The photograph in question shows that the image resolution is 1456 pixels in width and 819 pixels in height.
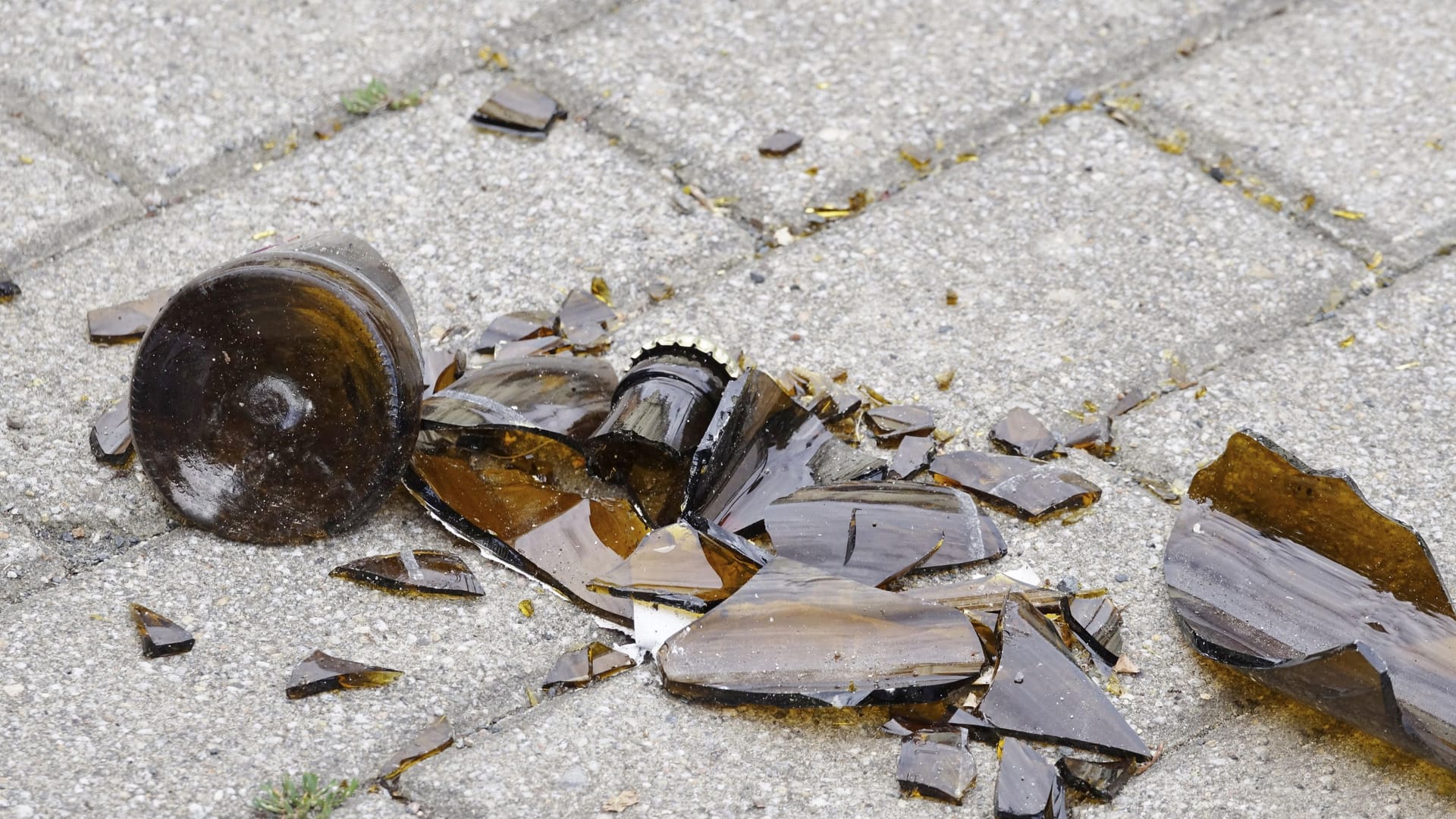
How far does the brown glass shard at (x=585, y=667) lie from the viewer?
2170 millimetres

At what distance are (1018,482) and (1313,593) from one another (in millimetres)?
508

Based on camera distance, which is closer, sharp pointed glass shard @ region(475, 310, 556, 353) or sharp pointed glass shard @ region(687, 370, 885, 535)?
sharp pointed glass shard @ region(687, 370, 885, 535)

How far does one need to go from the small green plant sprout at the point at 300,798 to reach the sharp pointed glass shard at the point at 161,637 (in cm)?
32

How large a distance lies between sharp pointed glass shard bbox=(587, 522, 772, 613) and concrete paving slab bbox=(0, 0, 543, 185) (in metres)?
1.58

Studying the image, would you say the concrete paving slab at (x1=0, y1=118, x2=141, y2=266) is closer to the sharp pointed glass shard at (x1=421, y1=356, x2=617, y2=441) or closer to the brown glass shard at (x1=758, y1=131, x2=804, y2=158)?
the sharp pointed glass shard at (x1=421, y1=356, x2=617, y2=441)

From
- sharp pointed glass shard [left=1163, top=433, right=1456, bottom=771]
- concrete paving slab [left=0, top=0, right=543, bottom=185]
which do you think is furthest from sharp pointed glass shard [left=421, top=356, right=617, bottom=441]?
concrete paving slab [left=0, top=0, right=543, bottom=185]

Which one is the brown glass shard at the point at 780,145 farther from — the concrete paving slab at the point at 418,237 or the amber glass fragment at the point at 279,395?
the amber glass fragment at the point at 279,395

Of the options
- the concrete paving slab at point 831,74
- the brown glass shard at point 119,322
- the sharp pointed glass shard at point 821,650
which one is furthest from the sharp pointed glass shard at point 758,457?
the brown glass shard at point 119,322

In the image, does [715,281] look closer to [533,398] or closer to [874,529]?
[533,398]

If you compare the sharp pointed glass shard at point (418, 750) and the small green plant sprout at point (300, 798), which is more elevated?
the small green plant sprout at point (300, 798)

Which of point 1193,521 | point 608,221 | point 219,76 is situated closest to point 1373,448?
point 1193,521

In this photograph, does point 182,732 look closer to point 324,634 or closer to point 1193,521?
point 324,634

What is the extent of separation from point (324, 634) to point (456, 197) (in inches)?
49.6

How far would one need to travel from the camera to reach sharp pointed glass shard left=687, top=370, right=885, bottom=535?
237cm
